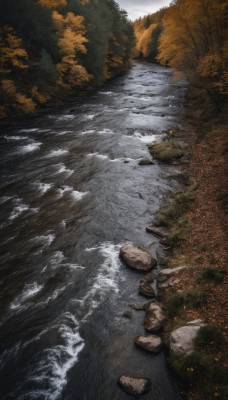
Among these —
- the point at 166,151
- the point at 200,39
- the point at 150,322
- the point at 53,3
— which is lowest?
the point at 150,322

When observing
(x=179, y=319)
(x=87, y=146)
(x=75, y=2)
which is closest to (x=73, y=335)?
(x=179, y=319)

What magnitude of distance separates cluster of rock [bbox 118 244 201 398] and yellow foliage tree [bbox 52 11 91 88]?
1121 inches

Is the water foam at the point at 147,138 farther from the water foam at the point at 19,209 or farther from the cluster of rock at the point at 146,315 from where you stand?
the cluster of rock at the point at 146,315

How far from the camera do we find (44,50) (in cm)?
3095

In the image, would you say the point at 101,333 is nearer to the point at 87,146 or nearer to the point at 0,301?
the point at 0,301

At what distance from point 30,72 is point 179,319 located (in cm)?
2882

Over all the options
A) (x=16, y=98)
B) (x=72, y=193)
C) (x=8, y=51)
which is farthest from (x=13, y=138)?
(x=72, y=193)

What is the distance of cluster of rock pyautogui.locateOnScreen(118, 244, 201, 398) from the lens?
289 inches

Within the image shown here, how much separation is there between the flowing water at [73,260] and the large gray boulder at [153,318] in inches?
9.5

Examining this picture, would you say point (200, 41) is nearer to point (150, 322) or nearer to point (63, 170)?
point (63, 170)

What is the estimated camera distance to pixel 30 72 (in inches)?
1194

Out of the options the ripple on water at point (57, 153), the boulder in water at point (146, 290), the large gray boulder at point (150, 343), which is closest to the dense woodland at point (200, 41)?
the ripple on water at point (57, 153)

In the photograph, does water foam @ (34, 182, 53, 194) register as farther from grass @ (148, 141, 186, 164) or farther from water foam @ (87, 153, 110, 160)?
grass @ (148, 141, 186, 164)

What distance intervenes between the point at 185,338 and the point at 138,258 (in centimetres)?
369
